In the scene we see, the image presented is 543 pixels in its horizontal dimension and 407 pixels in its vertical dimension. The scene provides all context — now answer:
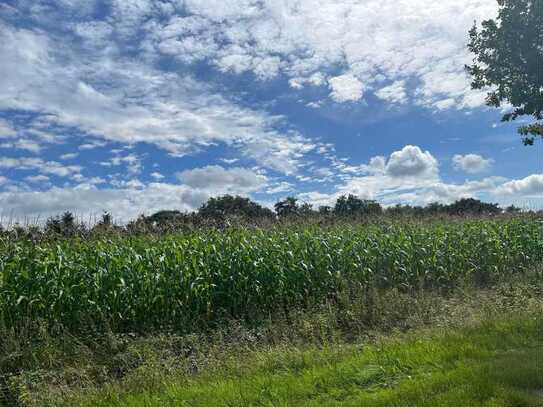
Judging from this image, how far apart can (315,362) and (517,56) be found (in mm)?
13178

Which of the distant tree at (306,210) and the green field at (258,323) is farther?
the distant tree at (306,210)

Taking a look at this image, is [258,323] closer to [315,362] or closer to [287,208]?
[315,362]

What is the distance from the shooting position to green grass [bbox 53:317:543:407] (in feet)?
16.2

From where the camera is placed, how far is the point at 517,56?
15289mm

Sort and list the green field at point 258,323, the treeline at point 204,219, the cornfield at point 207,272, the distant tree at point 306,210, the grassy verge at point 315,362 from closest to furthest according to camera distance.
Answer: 1. the grassy verge at point 315,362
2. the green field at point 258,323
3. the cornfield at point 207,272
4. the treeline at point 204,219
5. the distant tree at point 306,210

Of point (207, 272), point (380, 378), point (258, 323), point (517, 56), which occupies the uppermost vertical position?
point (517, 56)

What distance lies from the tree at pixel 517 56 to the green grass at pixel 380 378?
1055cm

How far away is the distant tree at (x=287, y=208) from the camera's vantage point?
17.4 meters

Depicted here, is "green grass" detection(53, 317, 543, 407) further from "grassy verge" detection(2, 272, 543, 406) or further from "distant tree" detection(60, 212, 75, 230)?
"distant tree" detection(60, 212, 75, 230)

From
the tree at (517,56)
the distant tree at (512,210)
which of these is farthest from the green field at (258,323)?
the distant tree at (512,210)

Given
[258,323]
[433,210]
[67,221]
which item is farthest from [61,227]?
[433,210]

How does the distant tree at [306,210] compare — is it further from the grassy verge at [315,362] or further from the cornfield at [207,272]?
the grassy verge at [315,362]

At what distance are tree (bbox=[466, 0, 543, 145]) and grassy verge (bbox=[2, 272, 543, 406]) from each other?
8.43 meters

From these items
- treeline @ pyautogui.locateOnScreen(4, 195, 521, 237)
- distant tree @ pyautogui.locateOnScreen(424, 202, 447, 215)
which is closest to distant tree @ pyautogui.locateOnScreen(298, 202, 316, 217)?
treeline @ pyautogui.locateOnScreen(4, 195, 521, 237)
